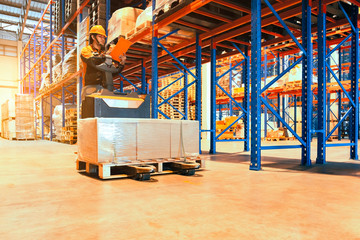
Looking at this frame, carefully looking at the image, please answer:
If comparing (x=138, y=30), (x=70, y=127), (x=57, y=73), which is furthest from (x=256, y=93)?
(x=57, y=73)

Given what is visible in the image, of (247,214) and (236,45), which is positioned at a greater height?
(236,45)

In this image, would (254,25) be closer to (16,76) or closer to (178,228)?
(178,228)

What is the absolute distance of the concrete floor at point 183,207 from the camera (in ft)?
6.24

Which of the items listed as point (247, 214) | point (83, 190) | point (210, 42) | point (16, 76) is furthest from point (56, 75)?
point (16, 76)

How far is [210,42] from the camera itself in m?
7.84

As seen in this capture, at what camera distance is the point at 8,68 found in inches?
1125

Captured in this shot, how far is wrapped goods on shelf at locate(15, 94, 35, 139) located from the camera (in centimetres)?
1533

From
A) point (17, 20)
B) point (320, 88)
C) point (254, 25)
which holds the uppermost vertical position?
point (17, 20)

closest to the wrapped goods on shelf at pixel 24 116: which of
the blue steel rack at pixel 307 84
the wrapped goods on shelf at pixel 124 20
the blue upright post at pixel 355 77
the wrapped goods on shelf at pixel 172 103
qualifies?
the wrapped goods on shelf at pixel 172 103

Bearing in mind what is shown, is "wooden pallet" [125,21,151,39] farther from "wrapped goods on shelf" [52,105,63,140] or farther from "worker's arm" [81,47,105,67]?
"wrapped goods on shelf" [52,105,63,140]

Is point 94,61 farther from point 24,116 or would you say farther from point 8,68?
point 8,68

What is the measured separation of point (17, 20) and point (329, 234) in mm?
33189

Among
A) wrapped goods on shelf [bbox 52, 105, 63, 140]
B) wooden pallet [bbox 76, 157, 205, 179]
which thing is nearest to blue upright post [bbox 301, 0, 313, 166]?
wooden pallet [bbox 76, 157, 205, 179]

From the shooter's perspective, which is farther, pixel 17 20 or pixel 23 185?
pixel 17 20
